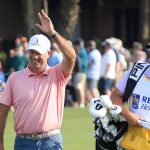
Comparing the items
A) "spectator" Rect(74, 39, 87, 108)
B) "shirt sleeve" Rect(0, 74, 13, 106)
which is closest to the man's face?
"shirt sleeve" Rect(0, 74, 13, 106)

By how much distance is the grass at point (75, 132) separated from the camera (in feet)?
37.7

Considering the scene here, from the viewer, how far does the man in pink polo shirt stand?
6.48m

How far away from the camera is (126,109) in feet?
19.1

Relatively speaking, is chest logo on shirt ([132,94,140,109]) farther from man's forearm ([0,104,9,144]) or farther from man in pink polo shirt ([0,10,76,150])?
man's forearm ([0,104,9,144])

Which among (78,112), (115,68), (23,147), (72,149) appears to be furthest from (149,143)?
(115,68)

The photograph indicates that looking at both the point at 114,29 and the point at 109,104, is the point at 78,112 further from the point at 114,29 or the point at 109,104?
the point at 114,29

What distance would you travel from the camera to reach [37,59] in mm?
6500

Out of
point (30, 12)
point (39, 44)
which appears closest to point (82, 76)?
point (30, 12)

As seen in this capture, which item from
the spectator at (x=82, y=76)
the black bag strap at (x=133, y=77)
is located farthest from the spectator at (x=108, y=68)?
the black bag strap at (x=133, y=77)

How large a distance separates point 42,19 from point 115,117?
1.17 metres

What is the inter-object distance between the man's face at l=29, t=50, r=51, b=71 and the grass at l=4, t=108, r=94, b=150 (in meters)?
4.58

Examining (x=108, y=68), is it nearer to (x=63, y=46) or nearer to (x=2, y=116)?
(x=2, y=116)

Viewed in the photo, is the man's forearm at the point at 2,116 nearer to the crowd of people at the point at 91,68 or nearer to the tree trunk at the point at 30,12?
the crowd of people at the point at 91,68

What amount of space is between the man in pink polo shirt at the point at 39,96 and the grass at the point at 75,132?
4426 millimetres
